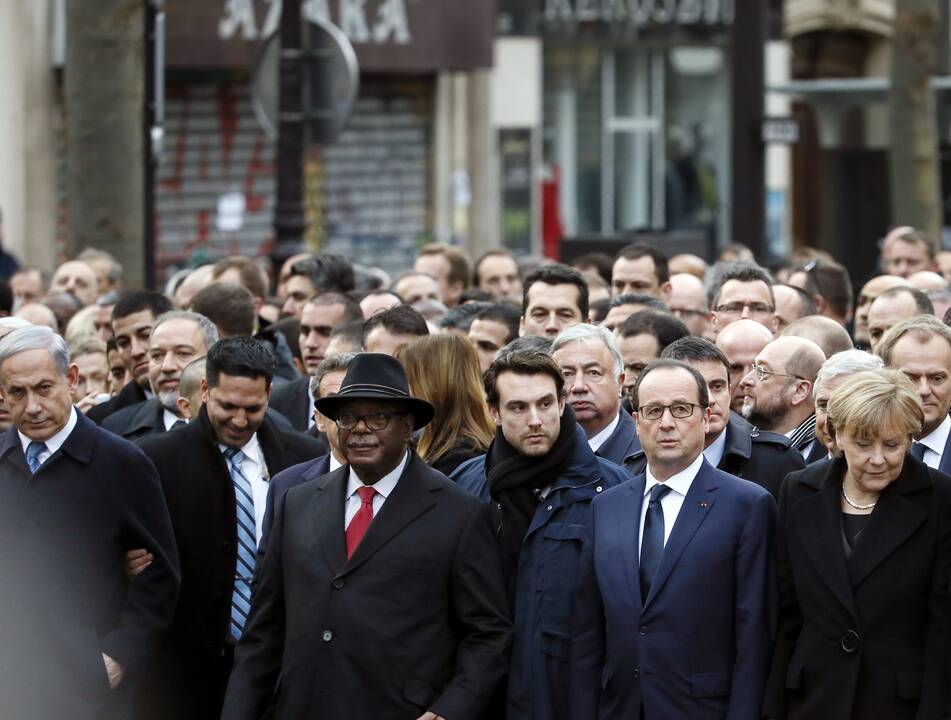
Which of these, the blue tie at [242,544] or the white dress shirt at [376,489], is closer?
the white dress shirt at [376,489]

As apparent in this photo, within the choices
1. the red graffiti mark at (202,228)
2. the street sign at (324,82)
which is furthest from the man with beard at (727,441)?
the red graffiti mark at (202,228)

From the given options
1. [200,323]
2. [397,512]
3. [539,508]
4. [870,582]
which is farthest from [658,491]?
[200,323]

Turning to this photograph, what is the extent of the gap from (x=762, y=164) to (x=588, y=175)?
13.2 metres

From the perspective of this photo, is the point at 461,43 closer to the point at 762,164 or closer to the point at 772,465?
the point at 762,164

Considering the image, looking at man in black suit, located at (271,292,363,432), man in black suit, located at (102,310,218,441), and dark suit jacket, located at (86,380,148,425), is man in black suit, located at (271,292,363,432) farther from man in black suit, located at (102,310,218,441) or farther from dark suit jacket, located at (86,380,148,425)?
man in black suit, located at (102,310,218,441)

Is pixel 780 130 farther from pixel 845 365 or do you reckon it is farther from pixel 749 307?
pixel 845 365

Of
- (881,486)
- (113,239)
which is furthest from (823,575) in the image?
(113,239)

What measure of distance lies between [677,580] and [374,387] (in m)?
1.24

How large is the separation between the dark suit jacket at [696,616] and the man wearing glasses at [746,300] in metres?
3.74

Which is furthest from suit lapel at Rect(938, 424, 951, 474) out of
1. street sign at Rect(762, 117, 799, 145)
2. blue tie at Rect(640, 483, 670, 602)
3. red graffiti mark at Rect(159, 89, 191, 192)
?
red graffiti mark at Rect(159, 89, 191, 192)

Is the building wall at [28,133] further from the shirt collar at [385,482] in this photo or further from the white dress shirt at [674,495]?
the white dress shirt at [674,495]

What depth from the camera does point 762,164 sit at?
59.8 feet

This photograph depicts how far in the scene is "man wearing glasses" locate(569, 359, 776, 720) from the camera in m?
6.65

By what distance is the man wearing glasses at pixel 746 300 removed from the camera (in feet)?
34.6
